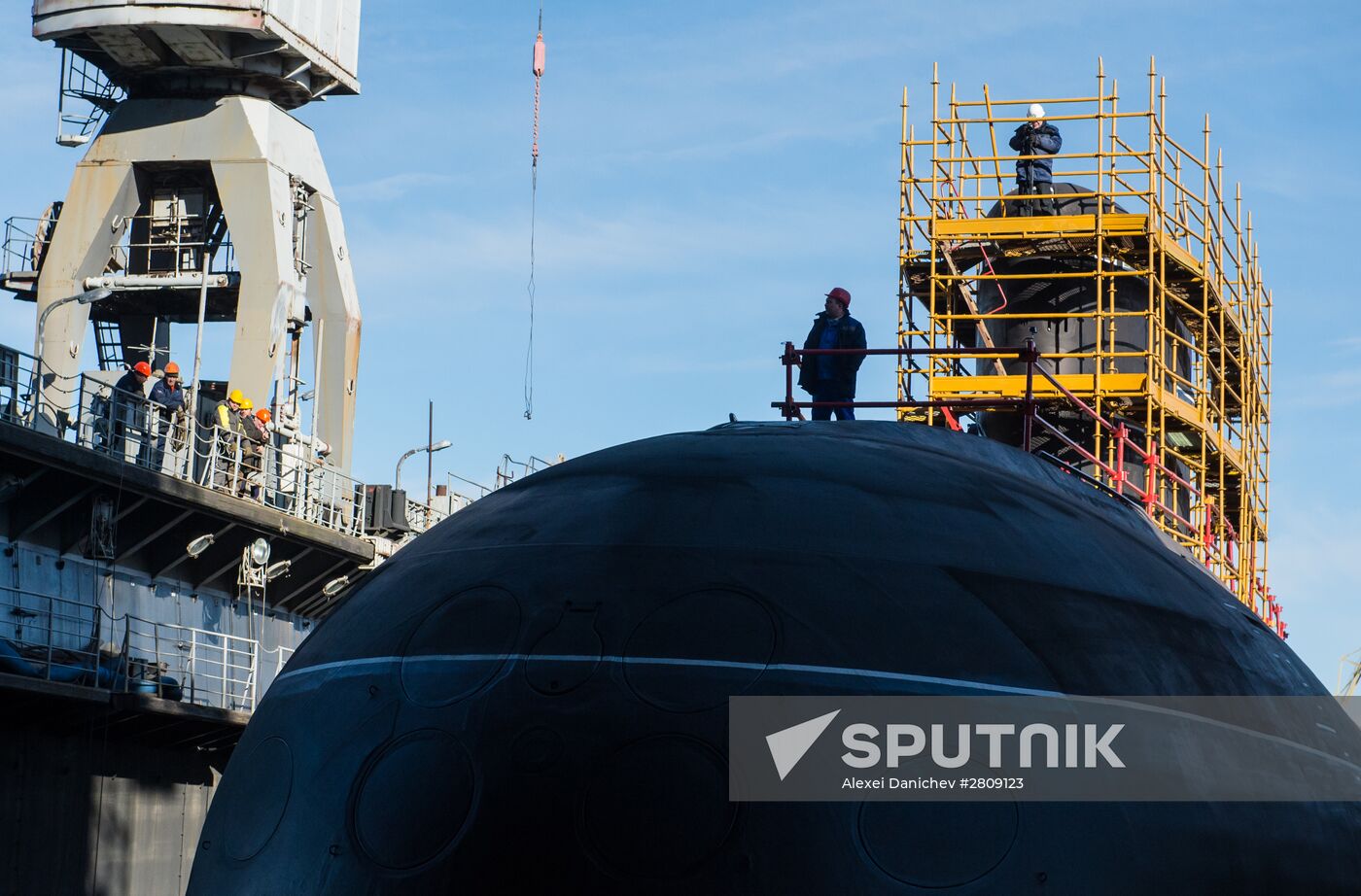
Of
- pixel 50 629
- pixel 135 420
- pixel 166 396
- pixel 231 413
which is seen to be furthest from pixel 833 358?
pixel 231 413

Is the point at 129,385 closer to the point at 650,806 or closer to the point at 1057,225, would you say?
the point at 1057,225

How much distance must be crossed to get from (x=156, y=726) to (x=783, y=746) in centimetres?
2509

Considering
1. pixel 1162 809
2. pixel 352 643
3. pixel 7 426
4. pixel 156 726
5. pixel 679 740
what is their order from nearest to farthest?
pixel 679 740 → pixel 1162 809 → pixel 352 643 → pixel 7 426 → pixel 156 726

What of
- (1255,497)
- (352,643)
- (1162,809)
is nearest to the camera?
(1162,809)

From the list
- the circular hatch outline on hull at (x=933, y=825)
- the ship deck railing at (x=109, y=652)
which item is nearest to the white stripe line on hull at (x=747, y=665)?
the circular hatch outline on hull at (x=933, y=825)

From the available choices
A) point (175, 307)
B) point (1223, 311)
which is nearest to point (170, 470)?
point (175, 307)

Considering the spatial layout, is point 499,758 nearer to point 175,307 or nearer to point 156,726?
point 156,726

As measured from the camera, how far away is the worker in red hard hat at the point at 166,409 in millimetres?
32781

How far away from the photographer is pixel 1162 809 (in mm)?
7375

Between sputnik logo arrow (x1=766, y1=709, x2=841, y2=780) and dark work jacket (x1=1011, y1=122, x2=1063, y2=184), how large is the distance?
76.1 ft

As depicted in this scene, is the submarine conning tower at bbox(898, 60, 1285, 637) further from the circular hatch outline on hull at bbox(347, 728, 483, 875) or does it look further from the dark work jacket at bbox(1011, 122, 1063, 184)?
the circular hatch outline on hull at bbox(347, 728, 483, 875)

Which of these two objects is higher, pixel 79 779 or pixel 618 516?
pixel 618 516

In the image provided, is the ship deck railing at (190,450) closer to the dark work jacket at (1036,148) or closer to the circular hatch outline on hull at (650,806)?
the dark work jacket at (1036,148)

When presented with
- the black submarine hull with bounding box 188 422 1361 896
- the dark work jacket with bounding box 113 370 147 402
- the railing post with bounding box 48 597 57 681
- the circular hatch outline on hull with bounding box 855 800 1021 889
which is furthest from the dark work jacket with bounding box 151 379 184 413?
the circular hatch outline on hull with bounding box 855 800 1021 889
